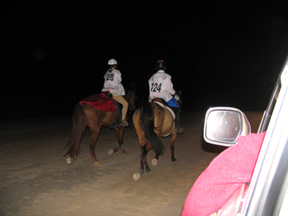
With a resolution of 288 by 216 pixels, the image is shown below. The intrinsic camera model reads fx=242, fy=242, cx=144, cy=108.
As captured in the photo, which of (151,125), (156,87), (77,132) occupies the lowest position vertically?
(77,132)

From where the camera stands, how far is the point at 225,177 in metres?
1.14

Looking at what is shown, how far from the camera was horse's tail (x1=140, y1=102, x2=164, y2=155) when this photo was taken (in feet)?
17.9

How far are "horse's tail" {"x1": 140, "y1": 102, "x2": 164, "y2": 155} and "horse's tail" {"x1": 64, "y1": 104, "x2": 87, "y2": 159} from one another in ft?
5.54

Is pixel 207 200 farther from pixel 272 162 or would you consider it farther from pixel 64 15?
pixel 64 15

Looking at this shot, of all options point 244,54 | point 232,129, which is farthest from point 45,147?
point 244,54

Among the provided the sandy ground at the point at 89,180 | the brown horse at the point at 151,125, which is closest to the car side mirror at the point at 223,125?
the sandy ground at the point at 89,180

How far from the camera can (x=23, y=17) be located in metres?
27.3

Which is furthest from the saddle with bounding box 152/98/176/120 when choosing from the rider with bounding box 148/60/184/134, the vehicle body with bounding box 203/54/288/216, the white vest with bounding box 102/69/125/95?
the vehicle body with bounding box 203/54/288/216

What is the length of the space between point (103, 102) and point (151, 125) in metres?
1.73

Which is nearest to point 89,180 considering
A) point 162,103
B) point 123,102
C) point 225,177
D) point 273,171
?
point 162,103

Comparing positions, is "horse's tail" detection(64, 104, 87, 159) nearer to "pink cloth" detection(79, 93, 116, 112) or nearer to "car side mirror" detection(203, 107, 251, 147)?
"pink cloth" detection(79, 93, 116, 112)

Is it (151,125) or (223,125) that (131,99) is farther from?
(223,125)

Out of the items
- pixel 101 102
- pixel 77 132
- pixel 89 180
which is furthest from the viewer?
pixel 101 102

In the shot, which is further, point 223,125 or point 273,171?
point 223,125
